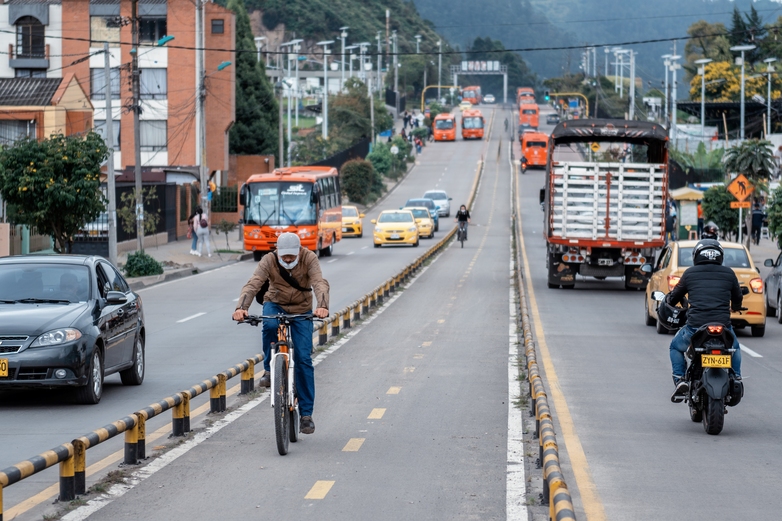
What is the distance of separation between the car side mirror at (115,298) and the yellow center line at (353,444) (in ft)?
12.2

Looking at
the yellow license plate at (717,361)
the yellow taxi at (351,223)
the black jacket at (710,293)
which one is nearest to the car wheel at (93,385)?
the black jacket at (710,293)

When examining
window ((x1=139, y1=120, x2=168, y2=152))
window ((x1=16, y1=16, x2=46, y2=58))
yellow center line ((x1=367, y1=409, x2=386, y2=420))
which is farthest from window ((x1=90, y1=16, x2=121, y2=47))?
yellow center line ((x1=367, y1=409, x2=386, y2=420))

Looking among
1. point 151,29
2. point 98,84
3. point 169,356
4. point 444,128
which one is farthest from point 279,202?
point 444,128

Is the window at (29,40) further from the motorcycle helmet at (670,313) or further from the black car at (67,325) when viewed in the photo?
the motorcycle helmet at (670,313)

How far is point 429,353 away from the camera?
16797 mm

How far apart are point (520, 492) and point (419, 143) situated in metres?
111

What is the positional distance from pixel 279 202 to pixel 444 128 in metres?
89.2

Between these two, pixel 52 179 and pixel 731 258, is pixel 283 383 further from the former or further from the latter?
pixel 52 179

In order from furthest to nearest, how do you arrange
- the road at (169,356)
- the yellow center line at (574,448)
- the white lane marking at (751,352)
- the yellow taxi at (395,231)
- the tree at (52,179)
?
the yellow taxi at (395,231) < the tree at (52,179) < the white lane marking at (751,352) < the road at (169,356) < the yellow center line at (574,448)

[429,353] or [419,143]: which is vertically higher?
[419,143]

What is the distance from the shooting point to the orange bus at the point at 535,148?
10100 cm

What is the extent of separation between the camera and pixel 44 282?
13.0m

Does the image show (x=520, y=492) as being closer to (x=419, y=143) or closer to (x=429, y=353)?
(x=429, y=353)

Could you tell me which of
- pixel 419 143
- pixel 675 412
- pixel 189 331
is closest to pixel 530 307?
pixel 189 331
